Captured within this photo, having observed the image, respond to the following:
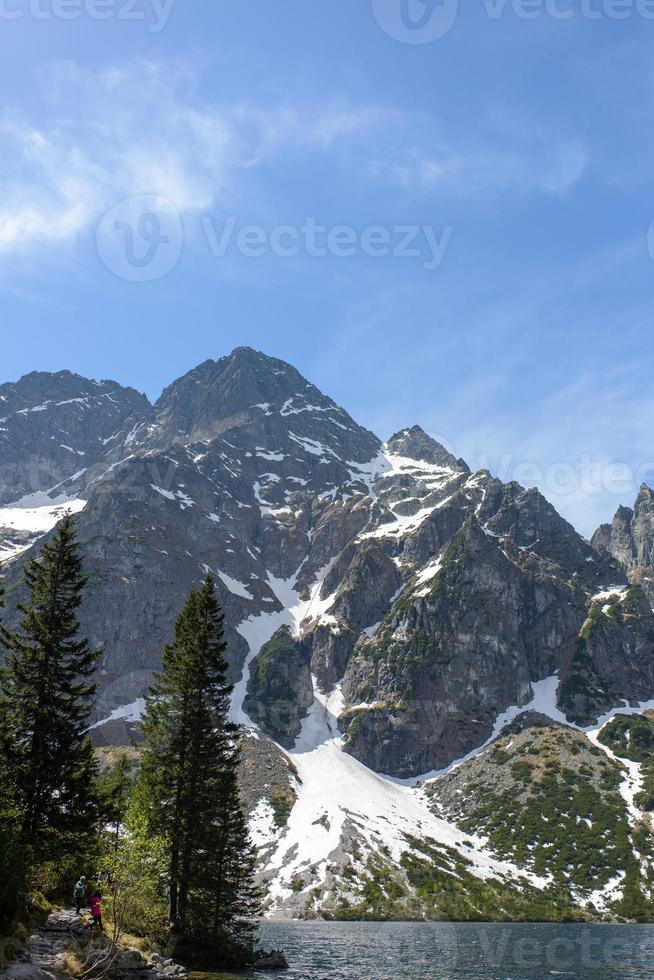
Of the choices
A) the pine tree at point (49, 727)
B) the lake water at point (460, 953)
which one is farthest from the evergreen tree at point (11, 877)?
the lake water at point (460, 953)

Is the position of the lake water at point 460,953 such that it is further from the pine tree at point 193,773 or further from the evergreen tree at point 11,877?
the evergreen tree at point 11,877

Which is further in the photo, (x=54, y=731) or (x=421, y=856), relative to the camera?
(x=421, y=856)

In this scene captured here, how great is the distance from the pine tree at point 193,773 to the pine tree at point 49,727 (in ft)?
17.2

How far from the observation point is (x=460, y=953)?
72.8 m

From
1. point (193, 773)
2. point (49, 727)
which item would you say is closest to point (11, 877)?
point (49, 727)

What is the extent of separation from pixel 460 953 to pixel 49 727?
54.4 metres

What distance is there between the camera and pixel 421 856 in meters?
174

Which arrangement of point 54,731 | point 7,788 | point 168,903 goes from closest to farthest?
point 7,788
point 54,731
point 168,903

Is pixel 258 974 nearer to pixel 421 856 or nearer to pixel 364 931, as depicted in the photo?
pixel 364 931

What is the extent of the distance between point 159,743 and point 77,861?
29.6 ft

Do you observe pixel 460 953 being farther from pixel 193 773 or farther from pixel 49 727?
pixel 49 727

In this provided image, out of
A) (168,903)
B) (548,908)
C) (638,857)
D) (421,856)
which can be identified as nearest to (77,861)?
(168,903)

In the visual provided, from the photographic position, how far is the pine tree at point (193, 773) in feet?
151

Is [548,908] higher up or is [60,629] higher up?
[60,629]
